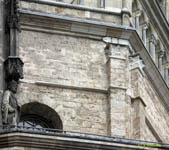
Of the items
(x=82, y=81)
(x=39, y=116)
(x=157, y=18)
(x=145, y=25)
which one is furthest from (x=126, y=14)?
(x=39, y=116)

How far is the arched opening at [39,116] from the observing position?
45.8 metres

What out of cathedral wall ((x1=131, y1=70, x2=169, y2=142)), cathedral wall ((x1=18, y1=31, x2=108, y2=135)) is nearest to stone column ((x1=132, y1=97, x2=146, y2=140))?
cathedral wall ((x1=131, y1=70, x2=169, y2=142))

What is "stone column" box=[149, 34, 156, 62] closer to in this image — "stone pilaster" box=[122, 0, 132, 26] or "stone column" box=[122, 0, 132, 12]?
"stone column" box=[122, 0, 132, 12]

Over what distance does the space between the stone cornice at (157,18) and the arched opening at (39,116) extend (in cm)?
739

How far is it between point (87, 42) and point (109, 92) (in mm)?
2063

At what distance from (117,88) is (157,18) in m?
7.03

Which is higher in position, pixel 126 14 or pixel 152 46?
pixel 152 46

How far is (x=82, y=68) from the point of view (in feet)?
154

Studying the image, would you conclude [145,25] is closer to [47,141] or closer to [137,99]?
[137,99]

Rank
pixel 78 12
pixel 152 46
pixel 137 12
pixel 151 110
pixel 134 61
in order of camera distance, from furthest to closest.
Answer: pixel 152 46 → pixel 137 12 → pixel 151 110 → pixel 78 12 → pixel 134 61

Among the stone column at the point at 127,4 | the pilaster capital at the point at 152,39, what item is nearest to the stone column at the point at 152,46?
the pilaster capital at the point at 152,39

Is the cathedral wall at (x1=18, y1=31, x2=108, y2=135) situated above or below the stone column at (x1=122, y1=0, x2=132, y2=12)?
below

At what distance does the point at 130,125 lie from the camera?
46.5 meters

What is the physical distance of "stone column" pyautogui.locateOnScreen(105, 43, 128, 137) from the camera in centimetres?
4574
